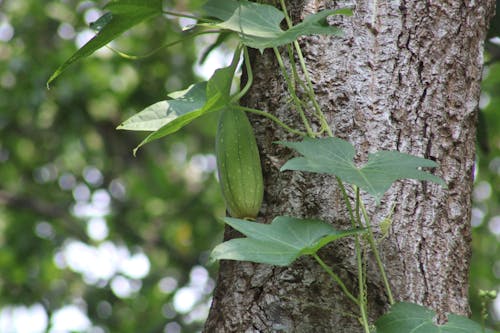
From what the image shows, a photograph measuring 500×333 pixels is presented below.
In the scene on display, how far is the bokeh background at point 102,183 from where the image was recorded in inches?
222

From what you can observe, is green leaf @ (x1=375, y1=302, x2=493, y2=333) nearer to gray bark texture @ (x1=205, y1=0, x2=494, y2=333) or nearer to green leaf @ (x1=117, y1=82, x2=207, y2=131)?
gray bark texture @ (x1=205, y1=0, x2=494, y2=333)

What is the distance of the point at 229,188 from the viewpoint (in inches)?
56.7

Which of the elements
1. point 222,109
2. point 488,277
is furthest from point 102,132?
point 222,109

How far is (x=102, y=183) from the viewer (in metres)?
6.89

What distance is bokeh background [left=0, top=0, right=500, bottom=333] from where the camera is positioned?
222 inches

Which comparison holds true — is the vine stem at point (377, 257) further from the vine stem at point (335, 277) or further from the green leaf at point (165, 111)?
the green leaf at point (165, 111)

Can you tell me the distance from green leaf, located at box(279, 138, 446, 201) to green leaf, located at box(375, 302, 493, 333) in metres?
0.25

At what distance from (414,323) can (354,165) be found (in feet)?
0.95

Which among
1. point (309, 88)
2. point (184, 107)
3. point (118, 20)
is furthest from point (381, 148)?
point (118, 20)

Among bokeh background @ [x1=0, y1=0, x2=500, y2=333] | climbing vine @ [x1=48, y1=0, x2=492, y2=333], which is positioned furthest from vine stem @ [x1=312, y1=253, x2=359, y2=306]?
bokeh background @ [x1=0, y1=0, x2=500, y2=333]

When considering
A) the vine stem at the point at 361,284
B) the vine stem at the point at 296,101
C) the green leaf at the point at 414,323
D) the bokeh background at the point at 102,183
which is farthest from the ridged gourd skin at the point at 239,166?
the bokeh background at the point at 102,183

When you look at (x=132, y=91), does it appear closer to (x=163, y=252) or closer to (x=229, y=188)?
(x=163, y=252)

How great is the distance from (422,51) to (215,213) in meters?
4.84

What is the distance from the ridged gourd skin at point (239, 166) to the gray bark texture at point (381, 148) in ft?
0.15
